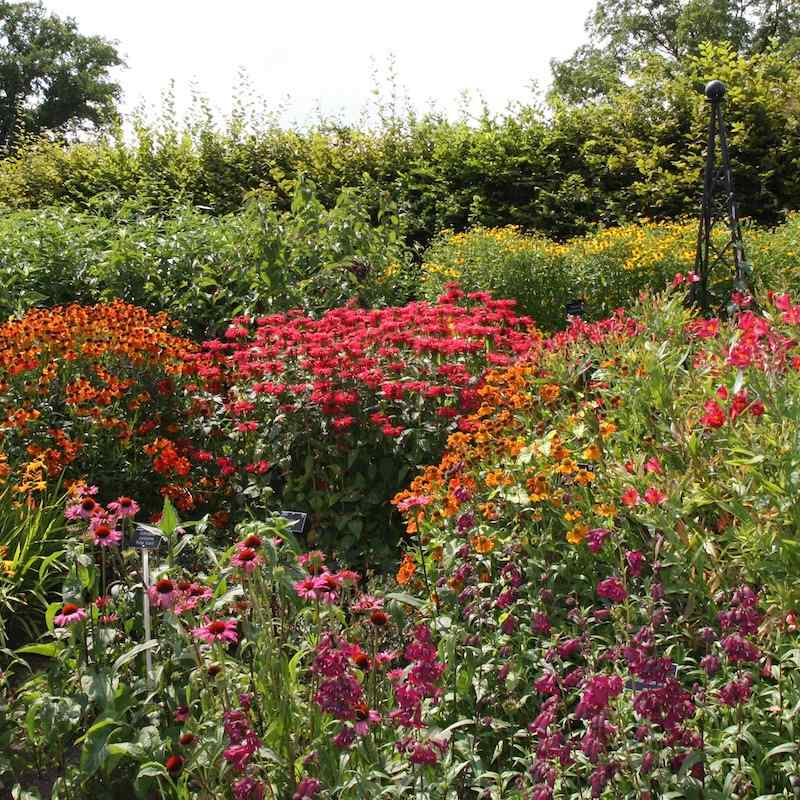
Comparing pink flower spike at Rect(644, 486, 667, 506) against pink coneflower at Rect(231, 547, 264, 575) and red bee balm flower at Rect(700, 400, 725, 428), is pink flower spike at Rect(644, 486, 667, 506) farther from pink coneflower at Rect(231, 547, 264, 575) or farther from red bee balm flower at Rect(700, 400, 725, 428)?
pink coneflower at Rect(231, 547, 264, 575)

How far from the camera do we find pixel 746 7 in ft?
88.2

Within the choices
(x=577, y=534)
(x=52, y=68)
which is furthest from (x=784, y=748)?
(x=52, y=68)

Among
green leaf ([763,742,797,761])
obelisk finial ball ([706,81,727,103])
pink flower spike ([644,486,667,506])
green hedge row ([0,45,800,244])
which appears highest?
green hedge row ([0,45,800,244])

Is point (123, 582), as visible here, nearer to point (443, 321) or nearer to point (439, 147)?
point (443, 321)

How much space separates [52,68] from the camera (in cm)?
3681

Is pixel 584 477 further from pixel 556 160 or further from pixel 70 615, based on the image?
pixel 556 160

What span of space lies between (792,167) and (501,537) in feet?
29.0

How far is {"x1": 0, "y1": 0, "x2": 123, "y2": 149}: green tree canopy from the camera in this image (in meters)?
36.5

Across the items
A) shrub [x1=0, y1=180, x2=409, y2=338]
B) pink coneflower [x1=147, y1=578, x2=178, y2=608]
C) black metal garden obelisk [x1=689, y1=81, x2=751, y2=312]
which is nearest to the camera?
pink coneflower [x1=147, y1=578, x2=178, y2=608]

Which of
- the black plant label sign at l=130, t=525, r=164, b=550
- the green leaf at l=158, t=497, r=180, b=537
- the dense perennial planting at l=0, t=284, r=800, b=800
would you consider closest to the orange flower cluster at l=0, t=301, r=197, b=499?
the dense perennial planting at l=0, t=284, r=800, b=800

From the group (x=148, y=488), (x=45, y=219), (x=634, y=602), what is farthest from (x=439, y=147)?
(x=634, y=602)

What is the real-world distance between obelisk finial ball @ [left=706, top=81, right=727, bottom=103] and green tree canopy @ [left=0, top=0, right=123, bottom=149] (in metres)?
34.9

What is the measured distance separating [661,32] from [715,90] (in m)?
26.1

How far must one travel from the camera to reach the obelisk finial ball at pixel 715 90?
221 inches
